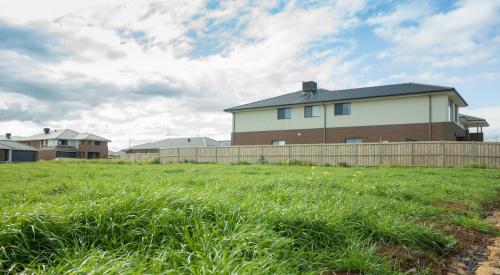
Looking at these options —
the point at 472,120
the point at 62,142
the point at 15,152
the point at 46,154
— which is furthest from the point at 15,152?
the point at 472,120

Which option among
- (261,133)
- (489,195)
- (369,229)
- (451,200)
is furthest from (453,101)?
(369,229)

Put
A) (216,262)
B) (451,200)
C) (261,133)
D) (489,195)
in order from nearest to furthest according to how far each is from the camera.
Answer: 1. (216,262)
2. (451,200)
3. (489,195)
4. (261,133)

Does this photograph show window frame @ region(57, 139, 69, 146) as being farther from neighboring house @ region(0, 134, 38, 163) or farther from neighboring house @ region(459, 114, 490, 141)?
neighboring house @ region(459, 114, 490, 141)

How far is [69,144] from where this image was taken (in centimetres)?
6462

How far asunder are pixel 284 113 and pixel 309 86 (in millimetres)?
3855

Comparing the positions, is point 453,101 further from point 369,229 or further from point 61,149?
point 61,149

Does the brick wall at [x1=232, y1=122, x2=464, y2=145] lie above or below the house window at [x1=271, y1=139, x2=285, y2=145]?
above

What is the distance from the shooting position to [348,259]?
2.84 metres

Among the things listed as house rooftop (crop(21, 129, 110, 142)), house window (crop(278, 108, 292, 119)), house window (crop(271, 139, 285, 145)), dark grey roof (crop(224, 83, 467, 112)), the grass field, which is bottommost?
the grass field

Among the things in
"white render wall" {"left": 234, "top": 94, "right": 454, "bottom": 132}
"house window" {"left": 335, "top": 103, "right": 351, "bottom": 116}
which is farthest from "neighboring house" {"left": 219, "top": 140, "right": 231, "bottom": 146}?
"house window" {"left": 335, "top": 103, "right": 351, "bottom": 116}

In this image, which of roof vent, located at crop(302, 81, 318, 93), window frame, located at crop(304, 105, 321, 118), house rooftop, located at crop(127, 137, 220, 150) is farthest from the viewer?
house rooftop, located at crop(127, 137, 220, 150)

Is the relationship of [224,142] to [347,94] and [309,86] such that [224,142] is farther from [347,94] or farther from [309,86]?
[347,94]

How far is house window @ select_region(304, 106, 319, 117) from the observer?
1136 inches

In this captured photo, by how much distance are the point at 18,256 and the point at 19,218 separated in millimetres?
332
